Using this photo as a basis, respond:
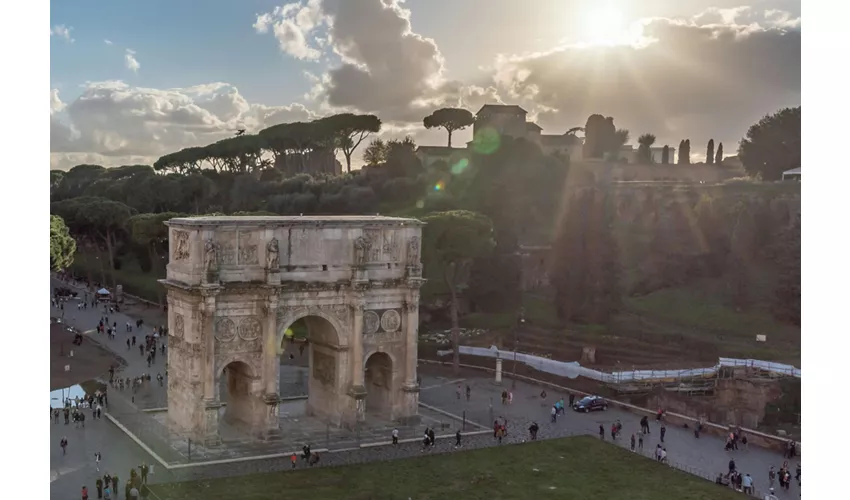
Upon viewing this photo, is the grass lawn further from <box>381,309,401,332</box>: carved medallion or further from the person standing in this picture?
<box>381,309,401,332</box>: carved medallion

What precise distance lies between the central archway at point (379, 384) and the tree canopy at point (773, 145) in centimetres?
3699

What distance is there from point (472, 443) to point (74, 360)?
57.0 feet

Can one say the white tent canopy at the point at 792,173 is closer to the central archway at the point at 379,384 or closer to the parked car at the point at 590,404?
the parked car at the point at 590,404

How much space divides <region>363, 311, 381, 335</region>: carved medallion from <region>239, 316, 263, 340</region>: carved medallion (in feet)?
10.3

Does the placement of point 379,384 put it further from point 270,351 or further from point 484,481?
point 484,481

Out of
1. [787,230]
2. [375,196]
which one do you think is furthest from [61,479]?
[787,230]

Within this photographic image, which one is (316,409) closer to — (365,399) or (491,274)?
(365,399)

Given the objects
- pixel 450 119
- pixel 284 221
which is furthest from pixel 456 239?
pixel 450 119

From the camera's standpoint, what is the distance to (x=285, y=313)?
984 inches

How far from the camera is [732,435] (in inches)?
1004

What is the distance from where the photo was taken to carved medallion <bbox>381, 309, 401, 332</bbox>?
2664 cm

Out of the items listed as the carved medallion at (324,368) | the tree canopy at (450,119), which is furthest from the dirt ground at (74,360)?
the tree canopy at (450,119)

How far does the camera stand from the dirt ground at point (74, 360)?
32094mm

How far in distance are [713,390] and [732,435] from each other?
→ 21.4 feet
